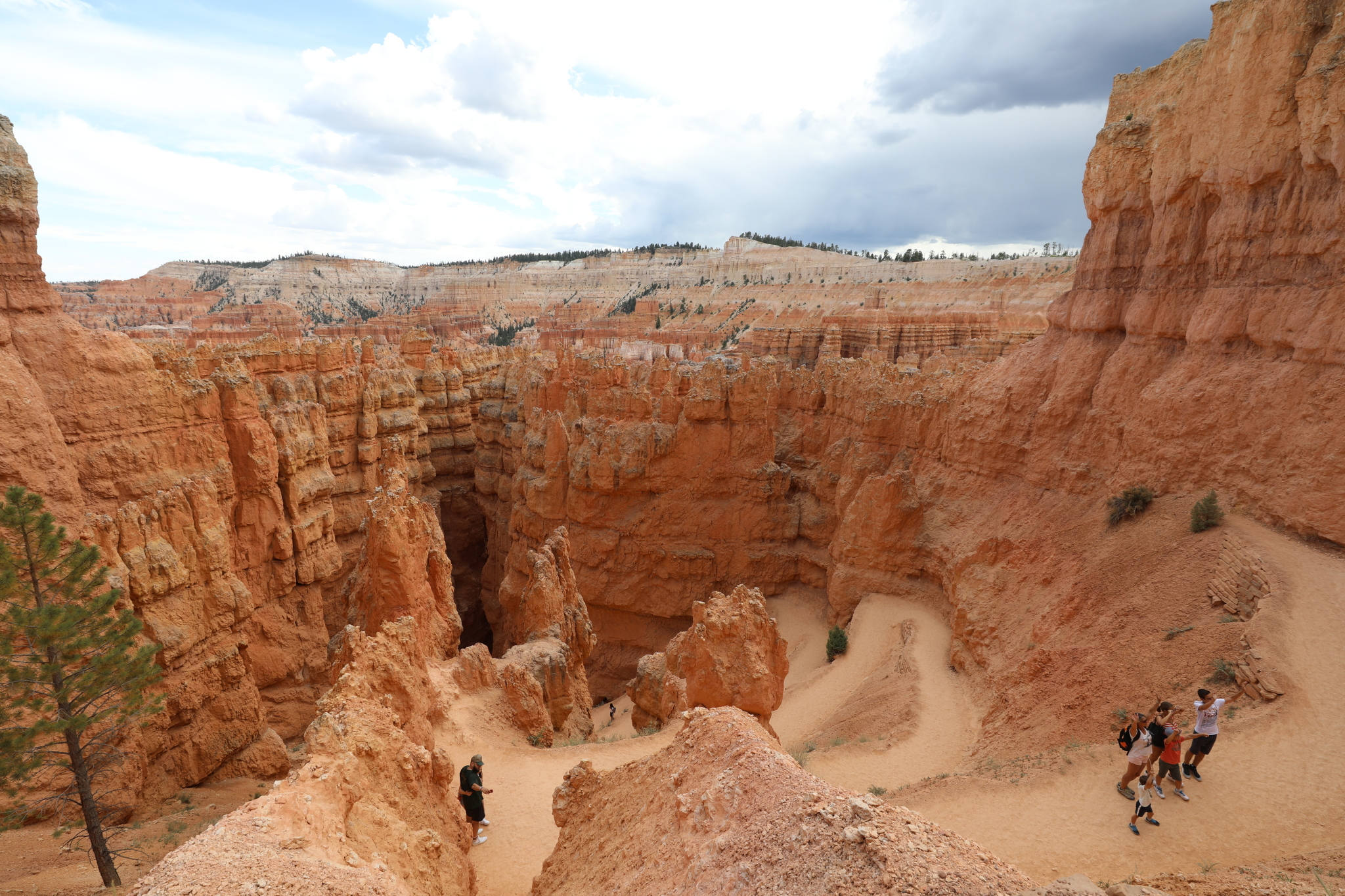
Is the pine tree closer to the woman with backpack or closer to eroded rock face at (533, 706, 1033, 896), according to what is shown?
eroded rock face at (533, 706, 1033, 896)

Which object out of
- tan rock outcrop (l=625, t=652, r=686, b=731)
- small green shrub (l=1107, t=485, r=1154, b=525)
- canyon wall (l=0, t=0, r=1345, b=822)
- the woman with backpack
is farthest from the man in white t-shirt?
tan rock outcrop (l=625, t=652, r=686, b=731)

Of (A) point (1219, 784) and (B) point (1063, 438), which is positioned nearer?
(A) point (1219, 784)

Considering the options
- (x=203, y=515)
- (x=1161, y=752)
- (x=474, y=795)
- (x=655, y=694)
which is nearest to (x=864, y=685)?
(x=655, y=694)

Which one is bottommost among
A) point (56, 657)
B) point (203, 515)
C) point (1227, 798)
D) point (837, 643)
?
point (837, 643)

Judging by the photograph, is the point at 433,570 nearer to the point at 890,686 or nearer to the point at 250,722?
the point at 250,722

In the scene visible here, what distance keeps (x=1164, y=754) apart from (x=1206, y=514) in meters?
7.82

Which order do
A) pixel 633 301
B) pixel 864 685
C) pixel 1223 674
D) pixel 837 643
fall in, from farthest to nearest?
pixel 633 301 < pixel 837 643 < pixel 864 685 < pixel 1223 674

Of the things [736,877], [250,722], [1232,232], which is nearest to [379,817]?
[736,877]

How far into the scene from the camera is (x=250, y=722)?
16453 mm

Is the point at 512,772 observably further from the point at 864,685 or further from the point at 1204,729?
the point at 1204,729

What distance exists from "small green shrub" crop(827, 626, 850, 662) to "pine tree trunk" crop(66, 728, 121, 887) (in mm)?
17803

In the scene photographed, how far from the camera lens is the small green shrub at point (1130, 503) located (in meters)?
16.6

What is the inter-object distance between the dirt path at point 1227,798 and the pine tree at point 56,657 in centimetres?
1249

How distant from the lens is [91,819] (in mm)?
9508
